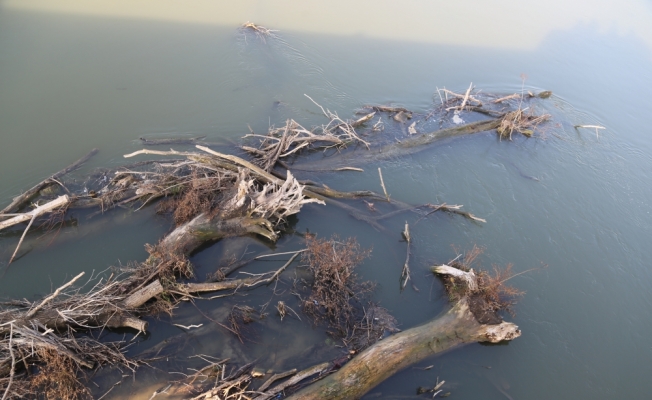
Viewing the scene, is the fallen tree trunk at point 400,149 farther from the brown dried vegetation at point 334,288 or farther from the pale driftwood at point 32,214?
the pale driftwood at point 32,214

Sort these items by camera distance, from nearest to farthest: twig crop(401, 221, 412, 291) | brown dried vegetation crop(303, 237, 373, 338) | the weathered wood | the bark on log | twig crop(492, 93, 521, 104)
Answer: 1. the bark on log
2. brown dried vegetation crop(303, 237, 373, 338)
3. the weathered wood
4. twig crop(401, 221, 412, 291)
5. twig crop(492, 93, 521, 104)

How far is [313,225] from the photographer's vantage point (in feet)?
28.1

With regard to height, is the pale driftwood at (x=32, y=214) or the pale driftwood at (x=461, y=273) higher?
the pale driftwood at (x=32, y=214)

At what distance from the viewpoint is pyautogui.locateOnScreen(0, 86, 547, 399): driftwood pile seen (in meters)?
5.63

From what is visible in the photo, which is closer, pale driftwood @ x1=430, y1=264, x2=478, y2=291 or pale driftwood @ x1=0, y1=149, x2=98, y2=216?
pale driftwood @ x1=430, y1=264, x2=478, y2=291

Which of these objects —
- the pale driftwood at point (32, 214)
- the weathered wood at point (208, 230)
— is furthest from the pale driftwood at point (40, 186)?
the weathered wood at point (208, 230)

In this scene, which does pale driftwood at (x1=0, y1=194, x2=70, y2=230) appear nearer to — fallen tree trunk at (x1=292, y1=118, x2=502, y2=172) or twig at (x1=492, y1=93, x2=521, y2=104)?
fallen tree trunk at (x1=292, y1=118, x2=502, y2=172)

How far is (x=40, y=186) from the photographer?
8.05 meters

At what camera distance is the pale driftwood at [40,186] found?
24.8ft

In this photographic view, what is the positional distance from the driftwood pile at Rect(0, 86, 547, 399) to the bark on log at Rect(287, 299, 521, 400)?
17mm

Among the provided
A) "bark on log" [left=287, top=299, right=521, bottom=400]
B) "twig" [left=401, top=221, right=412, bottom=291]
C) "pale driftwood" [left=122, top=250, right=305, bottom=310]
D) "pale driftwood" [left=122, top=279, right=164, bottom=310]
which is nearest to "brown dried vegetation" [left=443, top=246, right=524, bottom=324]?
"bark on log" [left=287, top=299, right=521, bottom=400]

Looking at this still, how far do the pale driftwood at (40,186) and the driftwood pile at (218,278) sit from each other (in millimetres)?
23

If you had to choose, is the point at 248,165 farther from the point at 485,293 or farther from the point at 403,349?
the point at 485,293

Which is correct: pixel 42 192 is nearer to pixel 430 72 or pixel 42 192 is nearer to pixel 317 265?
pixel 317 265
